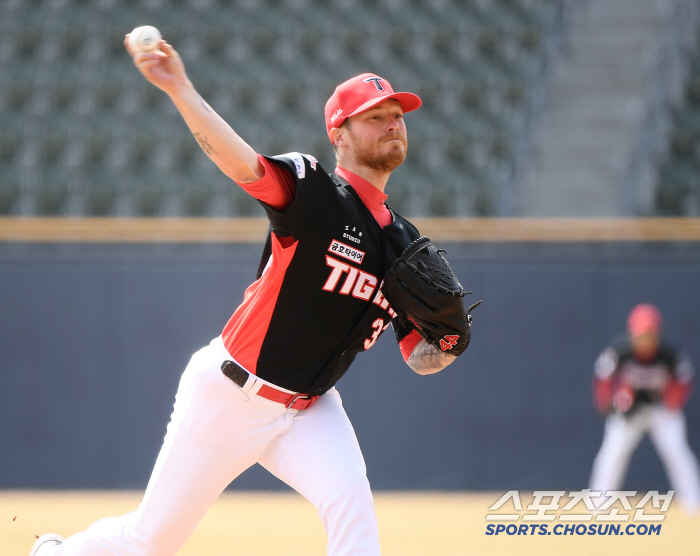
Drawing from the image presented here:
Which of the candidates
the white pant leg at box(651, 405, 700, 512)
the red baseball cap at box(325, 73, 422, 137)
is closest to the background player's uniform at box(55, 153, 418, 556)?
the red baseball cap at box(325, 73, 422, 137)

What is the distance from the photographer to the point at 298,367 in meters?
2.86

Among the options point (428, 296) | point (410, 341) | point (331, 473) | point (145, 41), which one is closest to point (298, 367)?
point (331, 473)

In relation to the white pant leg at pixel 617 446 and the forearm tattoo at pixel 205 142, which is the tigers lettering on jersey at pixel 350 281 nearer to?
the forearm tattoo at pixel 205 142

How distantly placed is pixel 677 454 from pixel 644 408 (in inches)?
18.5

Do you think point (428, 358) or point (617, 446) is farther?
point (617, 446)

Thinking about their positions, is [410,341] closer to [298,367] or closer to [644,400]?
[298,367]

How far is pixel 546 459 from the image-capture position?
7.99 metres

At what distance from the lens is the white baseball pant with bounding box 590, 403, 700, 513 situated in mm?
7340

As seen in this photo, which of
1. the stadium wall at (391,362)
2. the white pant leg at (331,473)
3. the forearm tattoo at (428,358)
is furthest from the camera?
the stadium wall at (391,362)

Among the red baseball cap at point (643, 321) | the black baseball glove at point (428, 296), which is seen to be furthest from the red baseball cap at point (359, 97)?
the red baseball cap at point (643, 321)

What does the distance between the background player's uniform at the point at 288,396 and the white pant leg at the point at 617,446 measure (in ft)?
16.8

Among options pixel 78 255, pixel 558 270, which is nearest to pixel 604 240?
pixel 558 270

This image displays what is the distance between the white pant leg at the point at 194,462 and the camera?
2756 millimetres

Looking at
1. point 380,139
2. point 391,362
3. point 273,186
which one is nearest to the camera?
point 273,186
